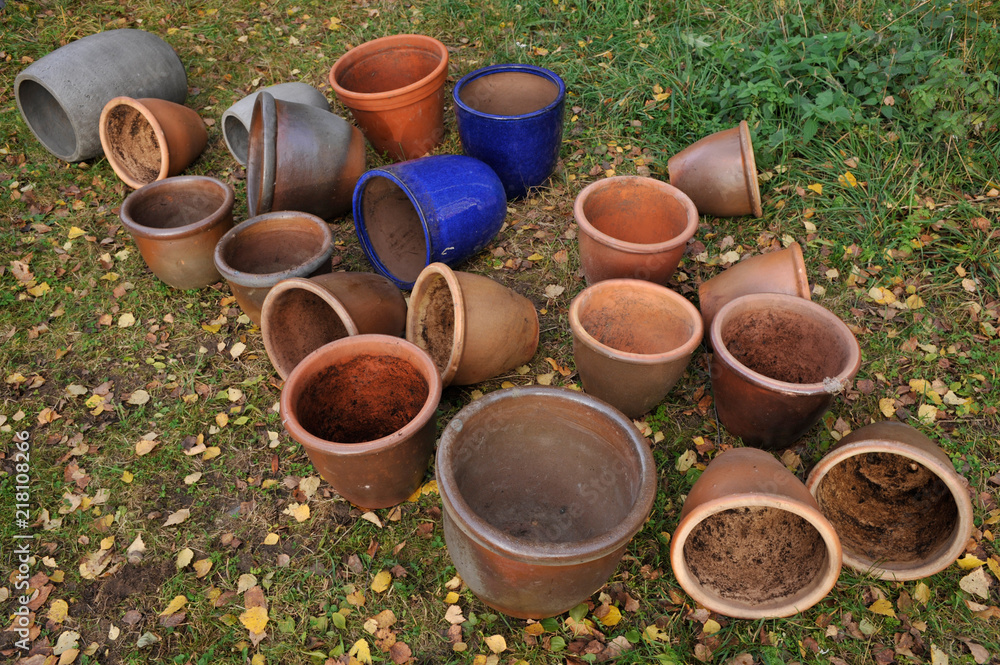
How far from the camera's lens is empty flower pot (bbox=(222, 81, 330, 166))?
14.6 ft

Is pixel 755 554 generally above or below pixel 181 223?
below

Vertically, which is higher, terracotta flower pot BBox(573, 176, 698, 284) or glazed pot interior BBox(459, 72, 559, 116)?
glazed pot interior BBox(459, 72, 559, 116)

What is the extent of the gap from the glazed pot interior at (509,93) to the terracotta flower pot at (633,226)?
3.80 feet

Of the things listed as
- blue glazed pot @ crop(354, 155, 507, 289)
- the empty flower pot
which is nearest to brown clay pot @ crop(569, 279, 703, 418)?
blue glazed pot @ crop(354, 155, 507, 289)

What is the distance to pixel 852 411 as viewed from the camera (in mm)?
3131

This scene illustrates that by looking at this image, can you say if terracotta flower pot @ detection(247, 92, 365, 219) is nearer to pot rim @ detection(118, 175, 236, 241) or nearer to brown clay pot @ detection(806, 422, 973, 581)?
pot rim @ detection(118, 175, 236, 241)

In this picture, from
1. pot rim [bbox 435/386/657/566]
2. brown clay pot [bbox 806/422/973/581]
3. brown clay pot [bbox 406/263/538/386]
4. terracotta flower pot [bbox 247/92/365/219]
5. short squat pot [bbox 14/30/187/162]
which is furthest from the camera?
short squat pot [bbox 14/30/187/162]

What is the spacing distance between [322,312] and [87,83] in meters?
2.81

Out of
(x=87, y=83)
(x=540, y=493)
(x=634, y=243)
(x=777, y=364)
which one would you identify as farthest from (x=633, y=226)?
(x=87, y=83)

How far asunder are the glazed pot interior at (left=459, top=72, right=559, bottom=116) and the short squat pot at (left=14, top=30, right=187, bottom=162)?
2512mm

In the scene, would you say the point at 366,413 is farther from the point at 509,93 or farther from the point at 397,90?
the point at 509,93

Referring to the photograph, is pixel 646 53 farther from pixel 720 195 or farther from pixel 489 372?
pixel 489 372

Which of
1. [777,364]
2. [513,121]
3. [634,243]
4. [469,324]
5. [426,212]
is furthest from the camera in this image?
[513,121]

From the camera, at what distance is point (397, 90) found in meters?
4.05
